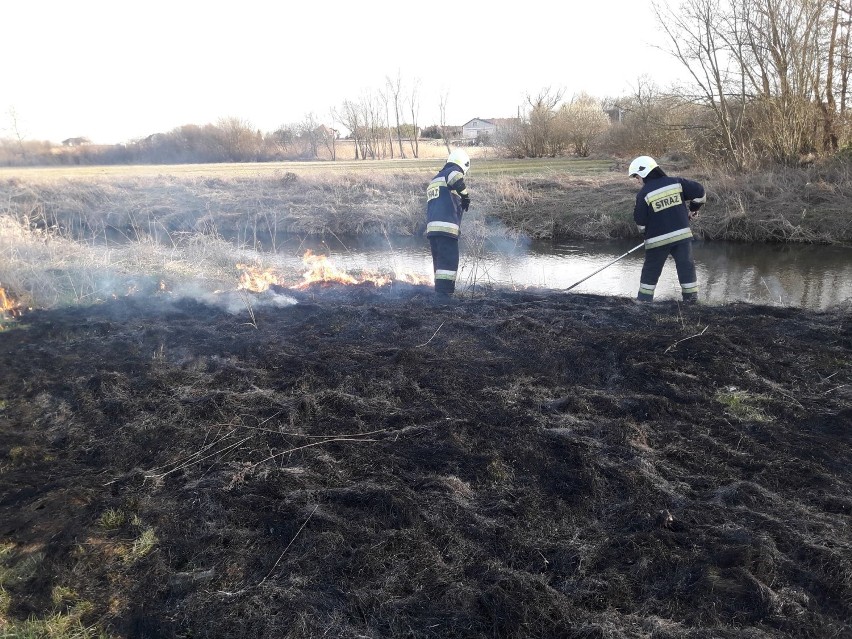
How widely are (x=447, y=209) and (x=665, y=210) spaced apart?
3.17m

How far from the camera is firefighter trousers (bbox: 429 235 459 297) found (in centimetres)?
891

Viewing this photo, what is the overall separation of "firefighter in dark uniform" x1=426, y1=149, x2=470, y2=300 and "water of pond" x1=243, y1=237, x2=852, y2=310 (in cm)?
158

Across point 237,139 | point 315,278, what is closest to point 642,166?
point 315,278

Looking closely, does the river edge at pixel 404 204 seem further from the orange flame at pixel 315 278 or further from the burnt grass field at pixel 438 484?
the burnt grass field at pixel 438 484

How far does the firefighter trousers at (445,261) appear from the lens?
8.91m

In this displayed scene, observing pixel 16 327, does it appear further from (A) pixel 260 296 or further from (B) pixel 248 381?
(B) pixel 248 381

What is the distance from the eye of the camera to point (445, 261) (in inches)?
354

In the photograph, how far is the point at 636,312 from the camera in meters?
8.13

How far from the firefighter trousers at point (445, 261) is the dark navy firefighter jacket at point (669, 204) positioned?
9.04ft

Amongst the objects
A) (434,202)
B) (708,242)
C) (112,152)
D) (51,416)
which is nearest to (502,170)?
(708,242)

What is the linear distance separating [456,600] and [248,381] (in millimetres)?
3694

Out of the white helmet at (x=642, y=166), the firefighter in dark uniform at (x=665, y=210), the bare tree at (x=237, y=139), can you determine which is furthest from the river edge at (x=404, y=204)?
the bare tree at (x=237, y=139)

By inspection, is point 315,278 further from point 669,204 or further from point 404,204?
point 404,204

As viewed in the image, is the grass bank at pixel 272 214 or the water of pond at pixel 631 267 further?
the water of pond at pixel 631 267
